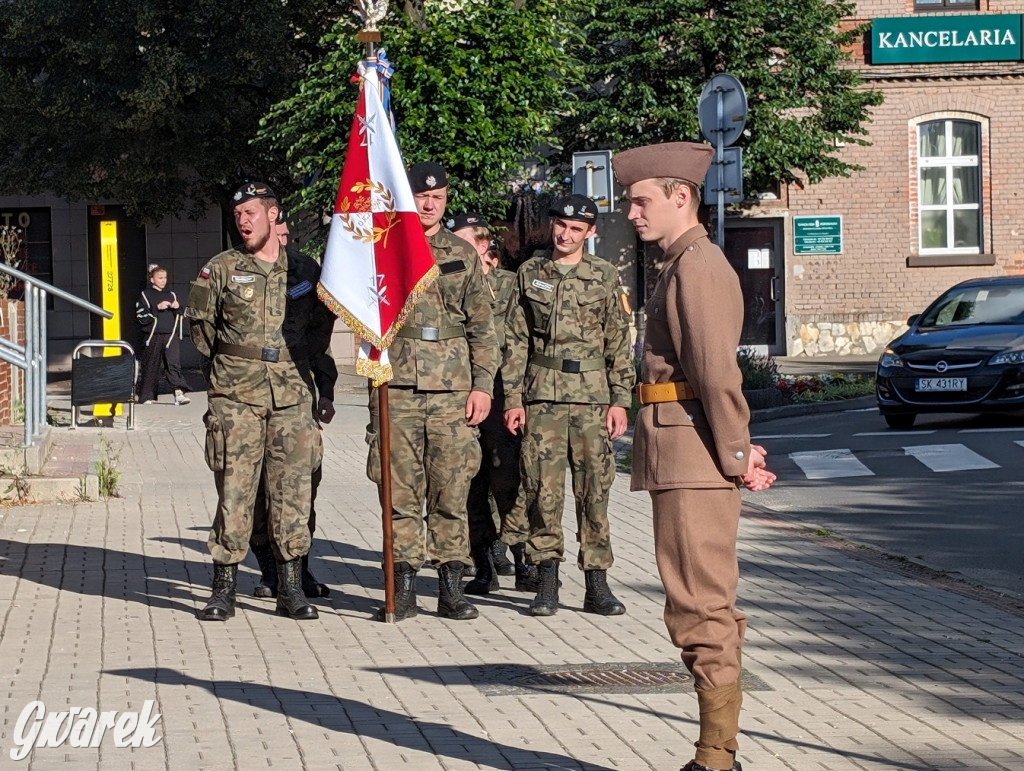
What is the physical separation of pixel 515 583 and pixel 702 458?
4.13 m

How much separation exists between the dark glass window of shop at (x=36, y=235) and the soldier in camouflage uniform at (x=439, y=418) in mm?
24559

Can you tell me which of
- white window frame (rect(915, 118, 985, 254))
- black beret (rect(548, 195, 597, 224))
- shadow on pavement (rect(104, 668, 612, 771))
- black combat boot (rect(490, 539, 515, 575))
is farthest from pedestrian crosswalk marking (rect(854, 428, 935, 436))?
white window frame (rect(915, 118, 985, 254))

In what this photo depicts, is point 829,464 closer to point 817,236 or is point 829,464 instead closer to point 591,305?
point 591,305

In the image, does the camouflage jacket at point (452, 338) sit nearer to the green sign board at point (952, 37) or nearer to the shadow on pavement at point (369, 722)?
the shadow on pavement at point (369, 722)

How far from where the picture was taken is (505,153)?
1978 centimetres

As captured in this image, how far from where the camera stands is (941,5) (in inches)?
1201

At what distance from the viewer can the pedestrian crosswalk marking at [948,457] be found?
1396 centimetres

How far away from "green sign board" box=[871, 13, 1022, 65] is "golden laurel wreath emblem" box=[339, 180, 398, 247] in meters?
24.4

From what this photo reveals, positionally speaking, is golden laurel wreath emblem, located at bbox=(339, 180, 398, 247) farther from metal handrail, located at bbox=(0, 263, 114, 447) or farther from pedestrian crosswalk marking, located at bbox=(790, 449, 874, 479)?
pedestrian crosswalk marking, located at bbox=(790, 449, 874, 479)

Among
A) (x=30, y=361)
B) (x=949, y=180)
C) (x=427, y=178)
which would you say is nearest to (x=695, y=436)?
(x=427, y=178)

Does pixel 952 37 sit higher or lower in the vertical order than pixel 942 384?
higher

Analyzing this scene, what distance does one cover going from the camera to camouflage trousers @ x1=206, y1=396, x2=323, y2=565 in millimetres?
7781

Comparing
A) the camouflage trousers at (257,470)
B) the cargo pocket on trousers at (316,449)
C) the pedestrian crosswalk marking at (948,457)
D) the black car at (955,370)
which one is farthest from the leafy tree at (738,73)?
the camouflage trousers at (257,470)

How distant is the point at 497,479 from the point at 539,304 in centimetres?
110
